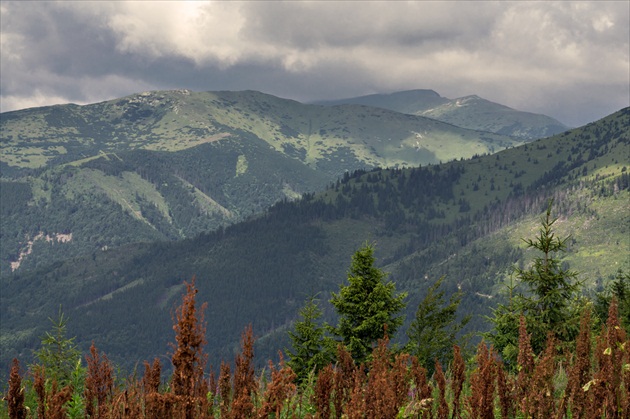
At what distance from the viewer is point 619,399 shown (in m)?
8.38

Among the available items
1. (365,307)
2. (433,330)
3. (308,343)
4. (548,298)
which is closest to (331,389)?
(548,298)

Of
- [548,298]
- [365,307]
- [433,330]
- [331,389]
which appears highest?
[331,389]

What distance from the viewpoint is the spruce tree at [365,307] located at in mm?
37312

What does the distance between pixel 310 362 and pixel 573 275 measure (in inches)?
700

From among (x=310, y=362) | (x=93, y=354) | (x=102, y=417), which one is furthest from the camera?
(x=310, y=362)

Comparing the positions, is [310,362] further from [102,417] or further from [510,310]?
[102,417]

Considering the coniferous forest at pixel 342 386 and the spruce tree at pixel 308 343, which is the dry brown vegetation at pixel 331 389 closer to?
the coniferous forest at pixel 342 386

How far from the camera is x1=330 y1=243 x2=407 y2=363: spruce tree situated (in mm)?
37312

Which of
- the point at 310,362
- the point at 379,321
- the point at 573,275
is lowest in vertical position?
the point at 310,362

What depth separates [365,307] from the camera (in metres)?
38.0

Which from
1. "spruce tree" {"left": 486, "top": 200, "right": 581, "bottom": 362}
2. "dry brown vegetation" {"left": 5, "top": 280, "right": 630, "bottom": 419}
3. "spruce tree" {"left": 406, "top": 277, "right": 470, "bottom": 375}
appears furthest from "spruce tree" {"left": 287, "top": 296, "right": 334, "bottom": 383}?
"dry brown vegetation" {"left": 5, "top": 280, "right": 630, "bottom": 419}

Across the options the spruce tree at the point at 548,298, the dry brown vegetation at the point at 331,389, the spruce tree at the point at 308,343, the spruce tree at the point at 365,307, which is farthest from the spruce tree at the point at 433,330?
the dry brown vegetation at the point at 331,389

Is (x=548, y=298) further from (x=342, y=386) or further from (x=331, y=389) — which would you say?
(x=331, y=389)

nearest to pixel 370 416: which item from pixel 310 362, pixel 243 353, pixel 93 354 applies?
pixel 243 353
